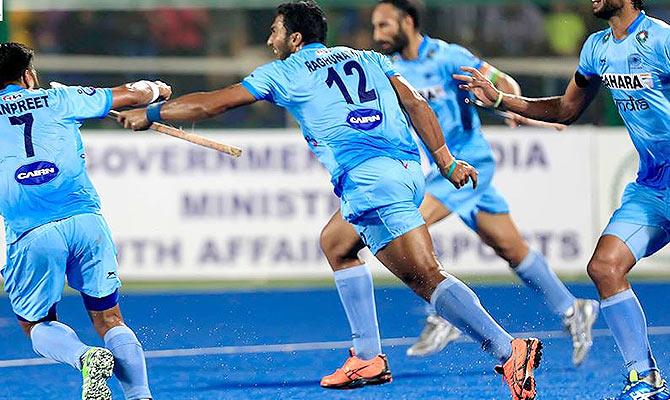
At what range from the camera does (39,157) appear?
716 centimetres

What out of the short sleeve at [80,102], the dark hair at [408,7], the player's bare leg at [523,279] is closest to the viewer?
the short sleeve at [80,102]

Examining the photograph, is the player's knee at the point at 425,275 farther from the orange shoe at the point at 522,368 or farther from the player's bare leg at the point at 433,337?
the player's bare leg at the point at 433,337

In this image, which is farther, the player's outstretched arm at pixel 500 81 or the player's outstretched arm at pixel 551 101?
the player's outstretched arm at pixel 500 81

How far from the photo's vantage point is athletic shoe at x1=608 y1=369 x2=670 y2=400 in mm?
7387

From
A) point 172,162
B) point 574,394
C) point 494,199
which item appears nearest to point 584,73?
point 574,394

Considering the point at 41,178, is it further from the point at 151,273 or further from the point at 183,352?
the point at 151,273

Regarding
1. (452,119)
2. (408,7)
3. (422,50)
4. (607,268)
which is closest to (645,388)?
(607,268)

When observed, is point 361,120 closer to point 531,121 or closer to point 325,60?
point 325,60

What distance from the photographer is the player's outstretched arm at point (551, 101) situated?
26.8ft

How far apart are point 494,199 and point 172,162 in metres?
4.26

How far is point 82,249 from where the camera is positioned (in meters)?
7.27

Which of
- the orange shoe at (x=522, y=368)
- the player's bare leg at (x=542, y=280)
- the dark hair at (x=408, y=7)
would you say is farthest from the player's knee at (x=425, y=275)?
the dark hair at (x=408, y=7)

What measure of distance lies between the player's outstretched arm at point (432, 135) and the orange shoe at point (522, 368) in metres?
0.96

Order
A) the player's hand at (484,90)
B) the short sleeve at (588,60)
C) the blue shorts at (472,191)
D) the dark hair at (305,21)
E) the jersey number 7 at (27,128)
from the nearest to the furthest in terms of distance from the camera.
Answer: the jersey number 7 at (27,128)
the short sleeve at (588,60)
the dark hair at (305,21)
the player's hand at (484,90)
the blue shorts at (472,191)
